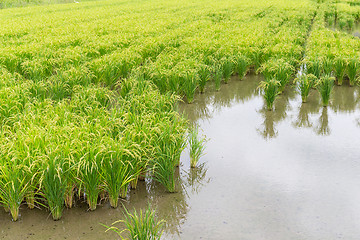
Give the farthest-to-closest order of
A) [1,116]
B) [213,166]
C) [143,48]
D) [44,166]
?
[143,48]
[1,116]
[213,166]
[44,166]

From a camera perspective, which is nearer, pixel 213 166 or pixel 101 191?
pixel 101 191

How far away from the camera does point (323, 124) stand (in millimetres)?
6871

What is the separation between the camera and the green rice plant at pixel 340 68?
8961mm

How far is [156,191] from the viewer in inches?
181

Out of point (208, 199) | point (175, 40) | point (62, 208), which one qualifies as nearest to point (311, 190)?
point (208, 199)

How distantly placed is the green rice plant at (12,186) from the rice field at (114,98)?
0.04 ft

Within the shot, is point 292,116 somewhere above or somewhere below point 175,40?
below

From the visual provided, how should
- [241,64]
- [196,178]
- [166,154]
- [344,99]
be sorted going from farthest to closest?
[241,64]
[344,99]
[196,178]
[166,154]

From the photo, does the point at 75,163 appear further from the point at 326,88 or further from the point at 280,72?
the point at 280,72

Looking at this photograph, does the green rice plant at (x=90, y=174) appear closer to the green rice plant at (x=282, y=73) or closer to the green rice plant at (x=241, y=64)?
the green rice plant at (x=282, y=73)

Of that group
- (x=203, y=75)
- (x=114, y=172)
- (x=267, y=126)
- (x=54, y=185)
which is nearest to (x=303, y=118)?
(x=267, y=126)

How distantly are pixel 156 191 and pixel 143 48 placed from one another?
719 cm

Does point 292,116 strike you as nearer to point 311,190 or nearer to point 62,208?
point 311,190

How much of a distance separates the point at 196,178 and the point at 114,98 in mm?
3317
